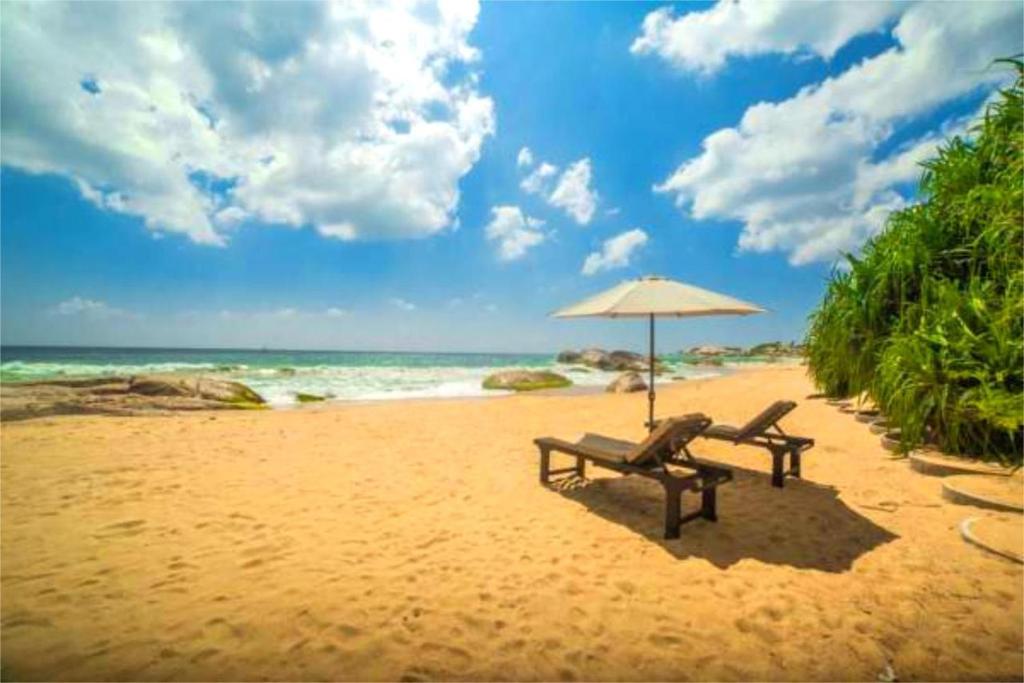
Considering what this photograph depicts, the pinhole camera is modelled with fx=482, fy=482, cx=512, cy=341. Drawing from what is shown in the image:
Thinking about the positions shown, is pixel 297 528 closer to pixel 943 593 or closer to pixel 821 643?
pixel 821 643

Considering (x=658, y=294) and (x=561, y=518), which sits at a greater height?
(x=658, y=294)

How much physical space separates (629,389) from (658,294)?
13.9 metres

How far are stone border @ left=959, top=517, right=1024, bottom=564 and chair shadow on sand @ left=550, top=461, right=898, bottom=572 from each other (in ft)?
1.73

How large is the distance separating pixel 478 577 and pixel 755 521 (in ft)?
9.27

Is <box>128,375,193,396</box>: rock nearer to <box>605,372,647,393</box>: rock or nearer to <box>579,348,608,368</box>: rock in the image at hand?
<box>605,372,647,393</box>: rock

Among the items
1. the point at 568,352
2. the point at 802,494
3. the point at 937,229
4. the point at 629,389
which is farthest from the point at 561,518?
the point at 568,352

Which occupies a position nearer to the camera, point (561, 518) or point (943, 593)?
point (943, 593)

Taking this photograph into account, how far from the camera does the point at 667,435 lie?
4.44 meters

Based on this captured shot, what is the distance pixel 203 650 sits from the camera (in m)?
2.71

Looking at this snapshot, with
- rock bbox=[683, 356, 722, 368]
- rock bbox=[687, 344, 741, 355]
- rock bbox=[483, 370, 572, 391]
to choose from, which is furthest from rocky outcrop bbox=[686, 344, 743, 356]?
rock bbox=[483, 370, 572, 391]

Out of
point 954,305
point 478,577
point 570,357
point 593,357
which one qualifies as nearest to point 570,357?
point 570,357

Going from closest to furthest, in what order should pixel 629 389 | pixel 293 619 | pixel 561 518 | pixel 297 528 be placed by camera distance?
pixel 293 619 → pixel 297 528 → pixel 561 518 → pixel 629 389

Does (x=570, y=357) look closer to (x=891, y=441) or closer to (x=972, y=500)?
(x=891, y=441)

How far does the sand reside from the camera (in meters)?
2.69
